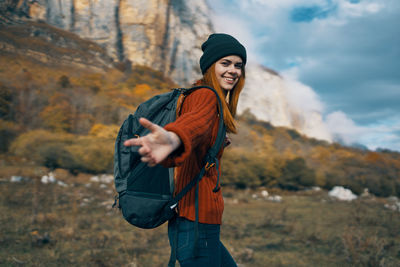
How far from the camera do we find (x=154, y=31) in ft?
131

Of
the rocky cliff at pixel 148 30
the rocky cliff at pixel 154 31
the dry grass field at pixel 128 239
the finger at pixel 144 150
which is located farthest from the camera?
the rocky cliff at pixel 148 30

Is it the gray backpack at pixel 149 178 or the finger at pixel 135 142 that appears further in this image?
the gray backpack at pixel 149 178

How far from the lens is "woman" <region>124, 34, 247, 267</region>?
0.76 metres

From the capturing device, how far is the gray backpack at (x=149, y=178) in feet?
3.37

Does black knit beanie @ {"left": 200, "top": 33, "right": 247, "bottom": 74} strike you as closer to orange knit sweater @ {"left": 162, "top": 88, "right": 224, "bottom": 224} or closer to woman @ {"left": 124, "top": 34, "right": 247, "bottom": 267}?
woman @ {"left": 124, "top": 34, "right": 247, "bottom": 267}

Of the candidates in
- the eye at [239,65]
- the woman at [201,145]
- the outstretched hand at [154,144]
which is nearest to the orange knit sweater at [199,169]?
the woman at [201,145]

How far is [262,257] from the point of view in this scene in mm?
4098

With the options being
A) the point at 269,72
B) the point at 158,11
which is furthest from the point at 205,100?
the point at 269,72

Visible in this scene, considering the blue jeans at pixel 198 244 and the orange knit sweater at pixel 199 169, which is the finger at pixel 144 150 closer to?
the orange knit sweater at pixel 199 169

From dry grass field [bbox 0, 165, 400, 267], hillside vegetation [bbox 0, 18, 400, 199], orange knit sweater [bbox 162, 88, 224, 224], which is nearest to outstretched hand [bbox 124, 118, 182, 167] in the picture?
orange knit sweater [bbox 162, 88, 224, 224]

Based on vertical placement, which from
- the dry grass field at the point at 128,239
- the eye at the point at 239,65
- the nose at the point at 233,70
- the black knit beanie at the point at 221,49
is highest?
the black knit beanie at the point at 221,49

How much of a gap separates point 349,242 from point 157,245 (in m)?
2.91

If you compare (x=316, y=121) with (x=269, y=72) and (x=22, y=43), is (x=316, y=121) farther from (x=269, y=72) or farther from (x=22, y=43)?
(x=22, y=43)

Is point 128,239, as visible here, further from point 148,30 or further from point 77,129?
point 148,30
